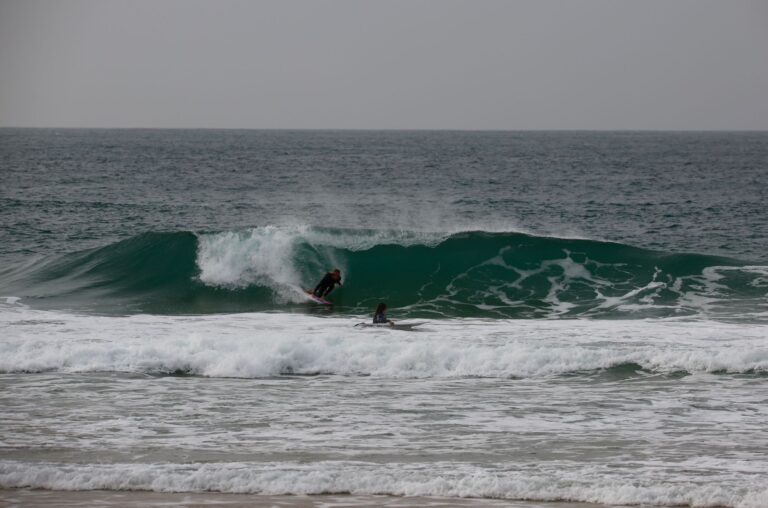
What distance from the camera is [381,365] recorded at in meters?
15.9

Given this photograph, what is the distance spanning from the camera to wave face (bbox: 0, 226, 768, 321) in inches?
870

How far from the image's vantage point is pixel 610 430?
12094 mm

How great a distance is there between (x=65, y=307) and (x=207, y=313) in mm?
3056

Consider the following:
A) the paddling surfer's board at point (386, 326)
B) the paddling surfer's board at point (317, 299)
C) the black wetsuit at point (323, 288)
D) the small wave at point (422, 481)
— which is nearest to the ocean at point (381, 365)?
the small wave at point (422, 481)

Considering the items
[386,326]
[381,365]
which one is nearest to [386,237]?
[386,326]

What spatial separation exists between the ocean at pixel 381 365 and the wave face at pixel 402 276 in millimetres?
86

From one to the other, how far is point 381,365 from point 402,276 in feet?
31.6

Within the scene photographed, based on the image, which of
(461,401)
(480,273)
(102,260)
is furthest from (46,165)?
(461,401)

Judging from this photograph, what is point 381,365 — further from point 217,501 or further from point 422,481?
point 217,501

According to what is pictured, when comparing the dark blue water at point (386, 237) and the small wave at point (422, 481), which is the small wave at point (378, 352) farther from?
the small wave at point (422, 481)

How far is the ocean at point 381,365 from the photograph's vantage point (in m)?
10.2

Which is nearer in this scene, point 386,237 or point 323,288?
point 323,288

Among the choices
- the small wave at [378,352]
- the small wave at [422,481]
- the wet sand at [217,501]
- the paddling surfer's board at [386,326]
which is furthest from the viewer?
the paddling surfer's board at [386,326]

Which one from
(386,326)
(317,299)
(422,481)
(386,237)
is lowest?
(317,299)
